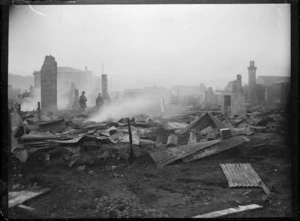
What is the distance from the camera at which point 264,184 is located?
217 inches

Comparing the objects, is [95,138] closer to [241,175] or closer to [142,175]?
[142,175]

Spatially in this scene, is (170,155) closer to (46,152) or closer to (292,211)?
(292,211)

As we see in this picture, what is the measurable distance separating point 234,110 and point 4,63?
45.0 feet

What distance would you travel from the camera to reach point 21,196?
205 inches

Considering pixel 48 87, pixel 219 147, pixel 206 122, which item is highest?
pixel 48 87

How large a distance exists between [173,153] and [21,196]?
4.29 meters

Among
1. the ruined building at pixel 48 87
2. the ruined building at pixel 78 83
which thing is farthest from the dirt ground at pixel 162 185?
the ruined building at pixel 78 83

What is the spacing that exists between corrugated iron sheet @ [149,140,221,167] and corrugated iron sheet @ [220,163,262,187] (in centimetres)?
100

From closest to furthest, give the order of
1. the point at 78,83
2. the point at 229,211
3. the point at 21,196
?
the point at 229,211, the point at 21,196, the point at 78,83

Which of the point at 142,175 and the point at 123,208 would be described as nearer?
the point at 123,208

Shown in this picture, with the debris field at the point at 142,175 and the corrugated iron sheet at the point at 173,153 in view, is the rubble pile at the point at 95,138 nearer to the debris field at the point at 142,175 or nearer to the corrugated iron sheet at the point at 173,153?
the debris field at the point at 142,175

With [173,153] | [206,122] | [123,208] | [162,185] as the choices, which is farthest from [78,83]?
[123,208]

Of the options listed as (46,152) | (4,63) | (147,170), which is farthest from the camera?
Result: (46,152)

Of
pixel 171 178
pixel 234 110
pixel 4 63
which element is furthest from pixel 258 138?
pixel 4 63
